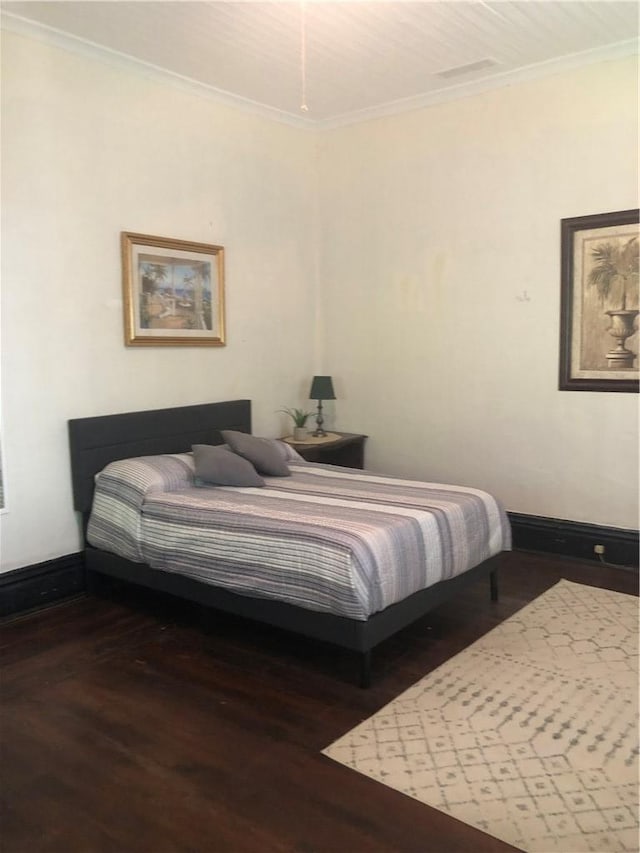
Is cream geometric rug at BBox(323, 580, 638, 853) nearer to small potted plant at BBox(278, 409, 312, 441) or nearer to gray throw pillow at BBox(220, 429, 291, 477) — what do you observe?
gray throw pillow at BBox(220, 429, 291, 477)

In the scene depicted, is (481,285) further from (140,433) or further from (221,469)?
(140,433)

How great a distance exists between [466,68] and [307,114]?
1.29 meters

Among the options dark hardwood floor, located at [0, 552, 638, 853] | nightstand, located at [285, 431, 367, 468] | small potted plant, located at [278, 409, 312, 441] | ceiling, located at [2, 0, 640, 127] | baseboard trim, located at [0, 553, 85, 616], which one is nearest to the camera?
dark hardwood floor, located at [0, 552, 638, 853]

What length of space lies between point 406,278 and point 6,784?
389 centimetres

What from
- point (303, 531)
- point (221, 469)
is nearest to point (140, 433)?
point (221, 469)

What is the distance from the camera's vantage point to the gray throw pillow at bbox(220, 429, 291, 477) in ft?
13.1

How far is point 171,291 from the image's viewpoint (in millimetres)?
4336

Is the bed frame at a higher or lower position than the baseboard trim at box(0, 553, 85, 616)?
higher

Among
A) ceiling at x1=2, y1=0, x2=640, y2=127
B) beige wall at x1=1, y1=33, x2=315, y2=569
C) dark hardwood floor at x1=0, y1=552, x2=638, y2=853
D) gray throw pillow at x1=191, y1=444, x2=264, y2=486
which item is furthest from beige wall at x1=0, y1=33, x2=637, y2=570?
dark hardwood floor at x1=0, y1=552, x2=638, y2=853

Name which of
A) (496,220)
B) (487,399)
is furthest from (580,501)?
(496,220)

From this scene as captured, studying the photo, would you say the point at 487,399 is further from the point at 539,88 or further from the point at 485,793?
the point at 485,793

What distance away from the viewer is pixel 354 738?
2.45 m

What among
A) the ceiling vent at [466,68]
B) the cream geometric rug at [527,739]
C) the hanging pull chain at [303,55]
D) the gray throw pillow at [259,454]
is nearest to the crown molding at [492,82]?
the ceiling vent at [466,68]

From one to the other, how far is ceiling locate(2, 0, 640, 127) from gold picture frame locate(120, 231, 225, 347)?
1008 mm
